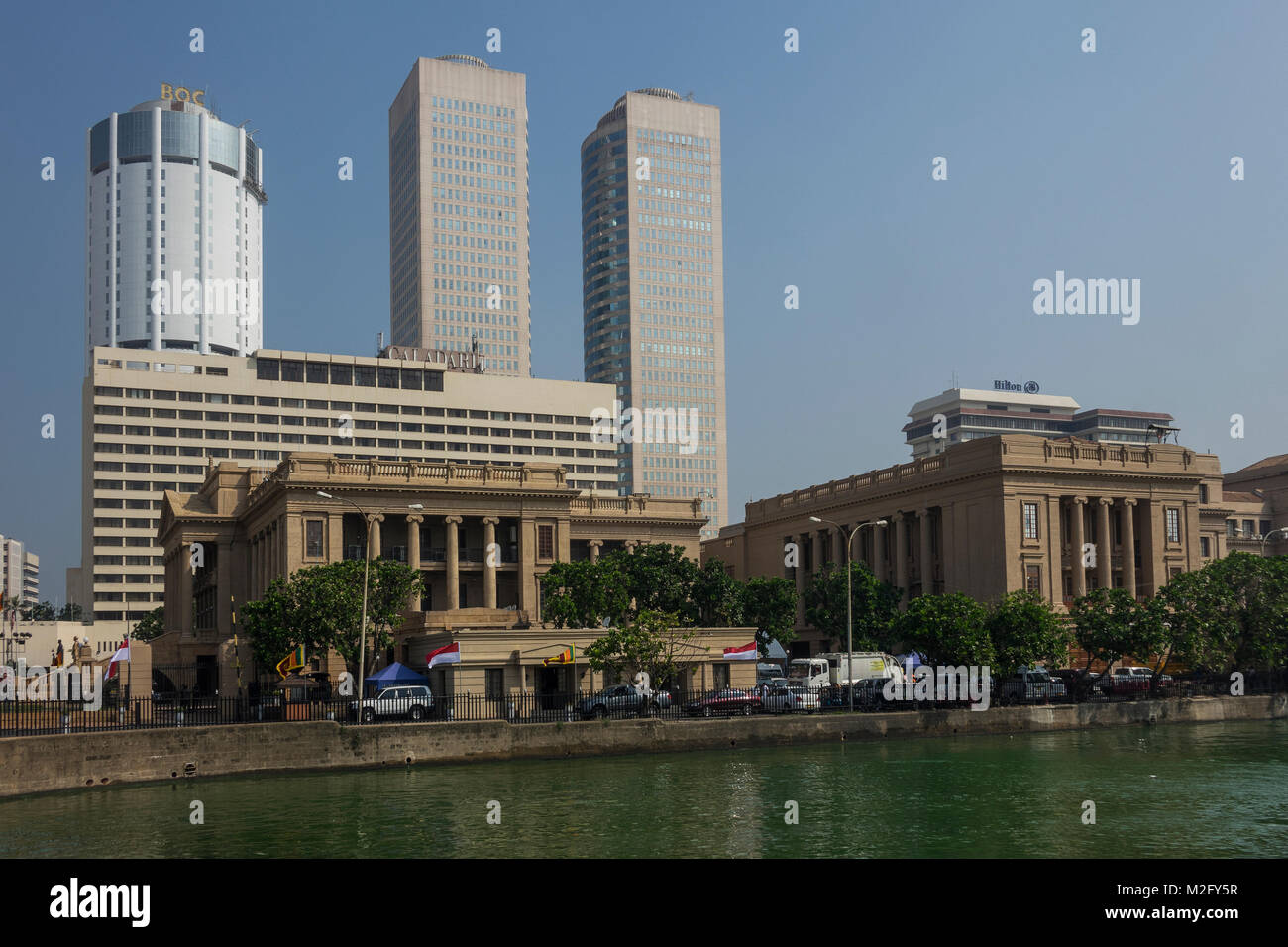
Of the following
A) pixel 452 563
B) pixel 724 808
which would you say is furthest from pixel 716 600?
pixel 724 808

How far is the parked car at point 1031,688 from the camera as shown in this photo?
61.4 metres

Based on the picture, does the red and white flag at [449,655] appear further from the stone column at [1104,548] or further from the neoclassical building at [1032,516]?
the stone column at [1104,548]

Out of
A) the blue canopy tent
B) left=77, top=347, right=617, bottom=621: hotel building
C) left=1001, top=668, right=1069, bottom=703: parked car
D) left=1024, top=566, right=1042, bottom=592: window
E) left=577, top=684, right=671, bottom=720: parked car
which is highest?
left=77, top=347, right=617, bottom=621: hotel building

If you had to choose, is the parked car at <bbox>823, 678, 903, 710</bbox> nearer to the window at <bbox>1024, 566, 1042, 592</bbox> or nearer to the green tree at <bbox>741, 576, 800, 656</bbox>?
the green tree at <bbox>741, 576, 800, 656</bbox>

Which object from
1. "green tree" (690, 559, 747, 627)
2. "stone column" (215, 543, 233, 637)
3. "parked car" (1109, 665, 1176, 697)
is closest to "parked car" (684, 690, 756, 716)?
"parked car" (1109, 665, 1176, 697)

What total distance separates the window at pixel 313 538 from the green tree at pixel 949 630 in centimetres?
3667

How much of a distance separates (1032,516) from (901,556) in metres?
13.1

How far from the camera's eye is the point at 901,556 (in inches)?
3866

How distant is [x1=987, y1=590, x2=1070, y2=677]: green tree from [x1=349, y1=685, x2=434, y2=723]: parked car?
1116 inches

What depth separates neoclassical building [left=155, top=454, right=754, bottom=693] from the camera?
A: 7694 centimetres

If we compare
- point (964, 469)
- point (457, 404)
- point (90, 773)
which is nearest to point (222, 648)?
point (90, 773)

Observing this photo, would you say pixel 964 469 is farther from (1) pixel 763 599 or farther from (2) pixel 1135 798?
(2) pixel 1135 798

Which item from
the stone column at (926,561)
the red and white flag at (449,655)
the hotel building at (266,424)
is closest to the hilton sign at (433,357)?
the hotel building at (266,424)
